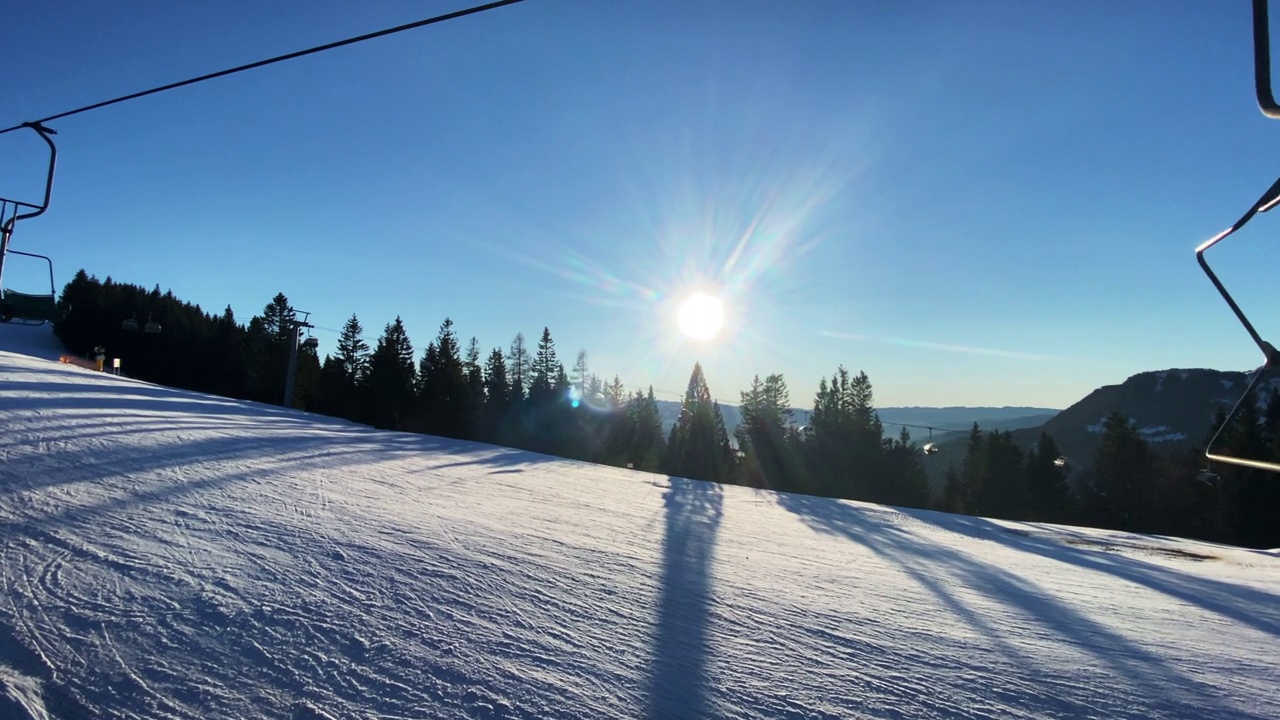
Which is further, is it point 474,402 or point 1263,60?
point 474,402

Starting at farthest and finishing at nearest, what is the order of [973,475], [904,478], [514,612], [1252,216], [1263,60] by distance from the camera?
1. [973,475]
2. [904,478]
3. [514,612]
4. [1252,216]
5. [1263,60]

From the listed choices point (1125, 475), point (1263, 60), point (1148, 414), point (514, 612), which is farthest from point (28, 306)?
point (1148, 414)

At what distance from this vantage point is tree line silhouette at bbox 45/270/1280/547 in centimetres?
3338

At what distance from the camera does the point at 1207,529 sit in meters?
31.5

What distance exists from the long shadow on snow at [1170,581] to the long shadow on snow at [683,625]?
442cm

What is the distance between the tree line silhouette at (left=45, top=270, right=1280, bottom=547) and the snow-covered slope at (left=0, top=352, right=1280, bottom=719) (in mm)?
Result: 22888

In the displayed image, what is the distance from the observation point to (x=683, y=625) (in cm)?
→ 371

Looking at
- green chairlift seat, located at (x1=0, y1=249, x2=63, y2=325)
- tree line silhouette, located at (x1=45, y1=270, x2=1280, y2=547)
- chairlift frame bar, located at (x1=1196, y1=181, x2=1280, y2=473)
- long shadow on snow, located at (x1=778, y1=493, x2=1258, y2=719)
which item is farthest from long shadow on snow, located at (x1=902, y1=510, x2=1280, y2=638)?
tree line silhouette, located at (x1=45, y1=270, x2=1280, y2=547)

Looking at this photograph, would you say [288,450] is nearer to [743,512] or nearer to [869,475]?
[743,512]

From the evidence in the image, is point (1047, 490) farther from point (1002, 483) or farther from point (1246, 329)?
point (1246, 329)

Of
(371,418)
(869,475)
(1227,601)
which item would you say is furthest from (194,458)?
(371,418)

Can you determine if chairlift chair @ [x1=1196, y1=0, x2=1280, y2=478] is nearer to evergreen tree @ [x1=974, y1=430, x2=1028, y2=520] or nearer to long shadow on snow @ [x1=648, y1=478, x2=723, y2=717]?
long shadow on snow @ [x1=648, y1=478, x2=723, y2=717]

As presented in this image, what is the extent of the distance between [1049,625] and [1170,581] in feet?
12.4

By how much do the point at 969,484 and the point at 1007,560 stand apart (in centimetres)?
3826
